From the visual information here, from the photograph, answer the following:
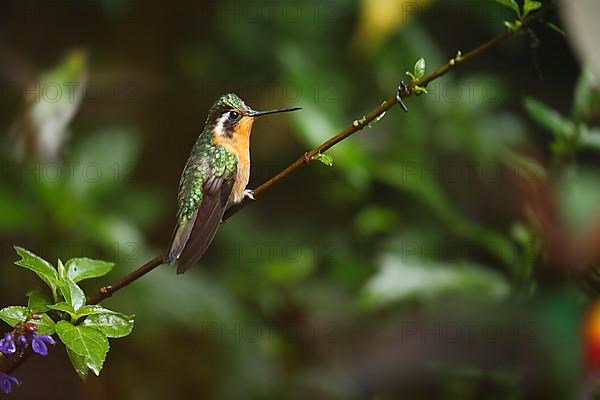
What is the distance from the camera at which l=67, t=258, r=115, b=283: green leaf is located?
1.80ft

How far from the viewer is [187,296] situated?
1300 millimetres

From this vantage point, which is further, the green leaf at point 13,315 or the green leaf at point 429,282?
the green leaf at point 429,282

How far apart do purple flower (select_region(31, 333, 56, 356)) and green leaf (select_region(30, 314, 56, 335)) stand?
1 cm

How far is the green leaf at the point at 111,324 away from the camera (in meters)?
0.52

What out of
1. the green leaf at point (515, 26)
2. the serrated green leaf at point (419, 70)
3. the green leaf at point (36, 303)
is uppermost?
the green leaf at point (515, 26)

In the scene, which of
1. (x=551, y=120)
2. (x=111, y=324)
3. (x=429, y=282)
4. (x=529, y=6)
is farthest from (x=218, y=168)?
(x=429, y=282)

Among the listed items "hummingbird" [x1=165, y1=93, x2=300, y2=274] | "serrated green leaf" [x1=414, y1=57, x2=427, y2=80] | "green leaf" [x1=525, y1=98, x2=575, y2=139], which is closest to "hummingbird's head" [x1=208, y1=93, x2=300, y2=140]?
"hummingbird" [x1=165, y1=93, x2=300, y2=274]

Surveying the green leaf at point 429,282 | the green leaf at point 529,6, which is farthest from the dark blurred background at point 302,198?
the green leaf at point 529,6

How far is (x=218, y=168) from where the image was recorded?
0.56 metres

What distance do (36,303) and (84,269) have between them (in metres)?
0.04

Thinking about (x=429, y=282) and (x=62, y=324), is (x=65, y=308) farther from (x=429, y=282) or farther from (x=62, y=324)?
(x=429, y=282)

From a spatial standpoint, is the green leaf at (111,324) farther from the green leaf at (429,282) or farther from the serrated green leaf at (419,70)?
the green leaf at (429,282)

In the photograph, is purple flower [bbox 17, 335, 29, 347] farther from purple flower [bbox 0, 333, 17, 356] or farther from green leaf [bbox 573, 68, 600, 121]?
green leaf [bbox 573, 68, 600, 121]

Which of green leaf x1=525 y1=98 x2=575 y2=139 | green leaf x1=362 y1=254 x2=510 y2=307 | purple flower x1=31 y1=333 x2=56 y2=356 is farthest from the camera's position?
green leaf x1=362 y1=254 x2=510 y2=307
